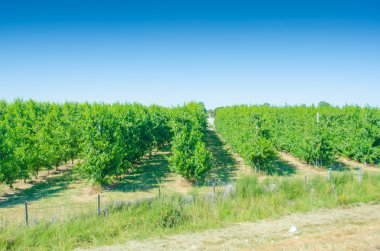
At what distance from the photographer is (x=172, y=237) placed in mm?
8945

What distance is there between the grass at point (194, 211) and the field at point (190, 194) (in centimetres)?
4

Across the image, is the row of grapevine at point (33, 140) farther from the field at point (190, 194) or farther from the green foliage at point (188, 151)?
the green foliage at point (188, 151)

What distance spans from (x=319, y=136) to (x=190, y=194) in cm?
1324

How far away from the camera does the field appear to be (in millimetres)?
8633

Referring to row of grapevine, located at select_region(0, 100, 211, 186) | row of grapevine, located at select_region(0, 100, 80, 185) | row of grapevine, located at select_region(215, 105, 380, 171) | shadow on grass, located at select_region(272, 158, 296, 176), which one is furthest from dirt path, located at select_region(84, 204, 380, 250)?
row of grapevine, located at select_region(0, 100, 80, 185)

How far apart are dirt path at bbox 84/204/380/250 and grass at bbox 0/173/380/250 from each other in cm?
48

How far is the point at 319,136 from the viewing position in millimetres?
20781

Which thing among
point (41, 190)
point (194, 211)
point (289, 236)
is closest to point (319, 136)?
point (289, 236)

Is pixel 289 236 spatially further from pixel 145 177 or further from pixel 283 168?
pixel 283 168

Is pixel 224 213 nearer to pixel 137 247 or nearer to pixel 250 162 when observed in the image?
pixel 137 247

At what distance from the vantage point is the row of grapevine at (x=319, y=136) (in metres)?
20.0

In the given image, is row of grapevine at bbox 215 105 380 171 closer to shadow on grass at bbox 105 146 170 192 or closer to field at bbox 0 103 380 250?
field at bbox 0 103 380 250

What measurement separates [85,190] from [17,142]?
550 cm

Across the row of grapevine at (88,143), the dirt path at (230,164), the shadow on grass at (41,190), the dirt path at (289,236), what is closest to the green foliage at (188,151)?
the row of grapevine at (88,143)
